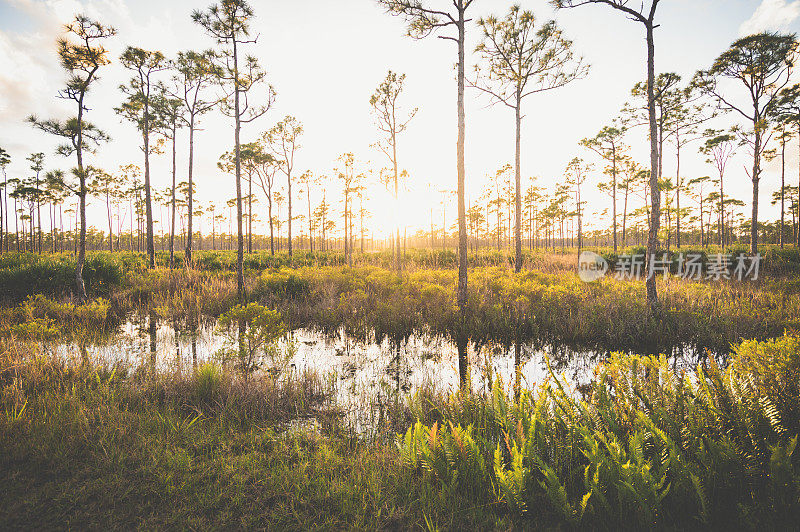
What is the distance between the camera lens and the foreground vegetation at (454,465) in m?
1.77

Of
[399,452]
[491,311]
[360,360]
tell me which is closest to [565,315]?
[491,311]

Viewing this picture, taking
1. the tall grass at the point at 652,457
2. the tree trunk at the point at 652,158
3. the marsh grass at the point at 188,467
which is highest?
the tree trunk at the point at 652,158

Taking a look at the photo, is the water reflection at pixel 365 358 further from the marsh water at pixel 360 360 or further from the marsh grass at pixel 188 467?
the marsh grass at pixel 188 467

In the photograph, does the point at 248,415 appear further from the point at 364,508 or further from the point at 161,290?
the point at 161,290

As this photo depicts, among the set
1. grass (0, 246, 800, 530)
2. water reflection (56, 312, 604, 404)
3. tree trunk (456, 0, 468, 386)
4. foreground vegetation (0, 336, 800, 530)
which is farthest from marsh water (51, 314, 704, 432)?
tree trunk (456, 0, 468, 386)

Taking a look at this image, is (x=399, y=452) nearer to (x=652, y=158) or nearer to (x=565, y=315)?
(x=565, y=315)

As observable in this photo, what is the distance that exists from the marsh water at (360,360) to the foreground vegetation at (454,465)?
1.02m

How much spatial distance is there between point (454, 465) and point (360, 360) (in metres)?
3.30

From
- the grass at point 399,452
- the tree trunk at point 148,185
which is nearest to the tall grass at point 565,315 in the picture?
the grass at point 399,452

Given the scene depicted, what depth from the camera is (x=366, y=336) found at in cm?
668

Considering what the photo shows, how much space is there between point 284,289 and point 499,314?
744cm

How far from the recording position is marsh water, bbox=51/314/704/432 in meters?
4.08

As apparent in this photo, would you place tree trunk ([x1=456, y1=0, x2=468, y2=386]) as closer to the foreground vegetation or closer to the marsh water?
the marsh water

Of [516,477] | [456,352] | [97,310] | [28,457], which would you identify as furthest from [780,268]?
Answer: [97,310]
